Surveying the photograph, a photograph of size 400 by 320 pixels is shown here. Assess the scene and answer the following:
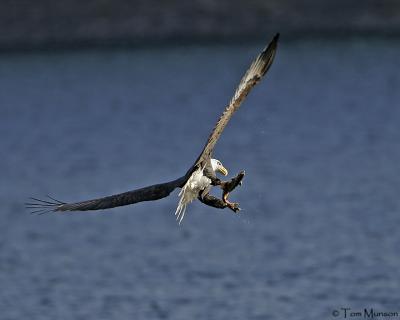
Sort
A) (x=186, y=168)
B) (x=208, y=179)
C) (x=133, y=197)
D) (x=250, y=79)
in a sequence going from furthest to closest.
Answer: (x=186, y=168) < (x=133, y=197) < (x=250, y=79) < (x=208, y=179)

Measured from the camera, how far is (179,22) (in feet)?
161

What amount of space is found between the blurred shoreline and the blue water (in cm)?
141

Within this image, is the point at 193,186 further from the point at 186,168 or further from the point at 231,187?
the point at 186,168

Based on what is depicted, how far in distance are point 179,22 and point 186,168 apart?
23116mm

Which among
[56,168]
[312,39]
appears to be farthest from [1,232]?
[312,39]

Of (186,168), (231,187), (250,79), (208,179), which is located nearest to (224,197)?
(231,187)

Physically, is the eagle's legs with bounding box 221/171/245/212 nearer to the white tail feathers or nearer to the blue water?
the white tail feathers

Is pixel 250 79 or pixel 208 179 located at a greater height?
pixel 250 79

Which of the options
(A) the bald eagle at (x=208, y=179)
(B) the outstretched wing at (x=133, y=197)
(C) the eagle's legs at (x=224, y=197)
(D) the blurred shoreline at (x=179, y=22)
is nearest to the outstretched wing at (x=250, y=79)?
(A) the bald eagle at (x=208, y=179)

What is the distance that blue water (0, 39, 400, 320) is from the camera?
1794cm

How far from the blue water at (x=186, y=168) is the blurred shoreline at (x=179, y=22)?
141cm

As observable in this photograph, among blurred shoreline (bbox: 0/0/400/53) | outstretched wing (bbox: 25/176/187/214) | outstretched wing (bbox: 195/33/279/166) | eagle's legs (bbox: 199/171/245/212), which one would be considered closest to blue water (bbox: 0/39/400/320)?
blurred shoreline (bbox: 0/0/400/53)

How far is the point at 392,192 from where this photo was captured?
23.9 metres

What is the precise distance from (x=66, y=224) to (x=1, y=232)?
4.34 ft
